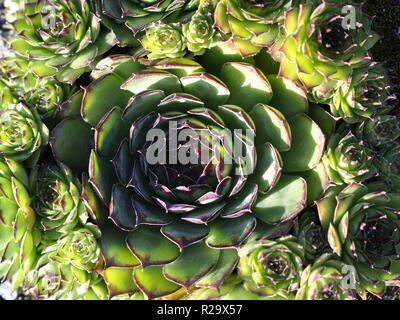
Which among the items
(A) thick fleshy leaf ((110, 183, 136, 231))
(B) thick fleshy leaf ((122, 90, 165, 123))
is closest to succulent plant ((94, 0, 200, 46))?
(B) thick fleshy leaf ((122, 90, 165, 123))

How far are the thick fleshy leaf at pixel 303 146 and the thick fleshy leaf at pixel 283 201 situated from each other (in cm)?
4

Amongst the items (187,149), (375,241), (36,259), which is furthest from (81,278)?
(375,241)

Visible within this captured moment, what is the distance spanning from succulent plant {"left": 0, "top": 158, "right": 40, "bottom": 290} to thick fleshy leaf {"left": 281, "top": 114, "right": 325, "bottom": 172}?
632mm

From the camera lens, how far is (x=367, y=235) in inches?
41.4

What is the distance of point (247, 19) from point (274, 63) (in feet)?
0.54

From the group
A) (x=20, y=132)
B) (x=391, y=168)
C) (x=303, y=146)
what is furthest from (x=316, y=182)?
(x=20, y=132)

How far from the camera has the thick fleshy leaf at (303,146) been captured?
43.2 inches

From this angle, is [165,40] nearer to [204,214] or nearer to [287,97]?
[287,97]

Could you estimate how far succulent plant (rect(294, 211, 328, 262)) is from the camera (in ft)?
3.63

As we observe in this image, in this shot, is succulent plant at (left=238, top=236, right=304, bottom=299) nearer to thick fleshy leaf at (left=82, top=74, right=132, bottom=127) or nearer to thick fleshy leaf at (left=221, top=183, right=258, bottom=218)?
thick fleshy leaf at (left=221, top=183, right=258, bottom=218)

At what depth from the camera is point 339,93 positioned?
1097 mm

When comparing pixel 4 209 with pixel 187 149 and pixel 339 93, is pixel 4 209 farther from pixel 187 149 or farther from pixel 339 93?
pixel 339 93

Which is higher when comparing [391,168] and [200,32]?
[200,32]

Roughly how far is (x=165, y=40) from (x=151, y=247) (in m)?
0.50
